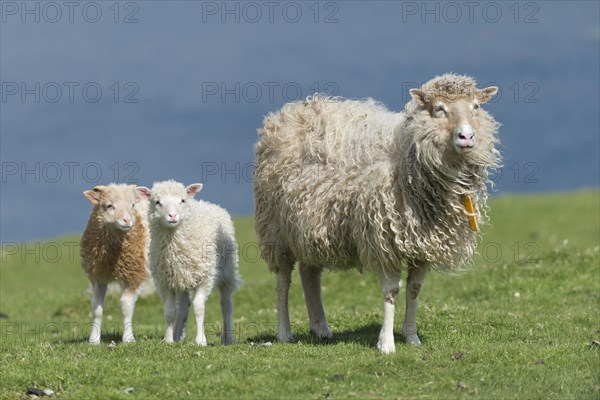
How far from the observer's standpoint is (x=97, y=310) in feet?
51.8

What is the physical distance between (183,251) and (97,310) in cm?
205

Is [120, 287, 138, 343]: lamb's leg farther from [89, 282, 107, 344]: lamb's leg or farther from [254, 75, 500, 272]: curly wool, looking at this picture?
[254, 75, 500, 272]: curly wool

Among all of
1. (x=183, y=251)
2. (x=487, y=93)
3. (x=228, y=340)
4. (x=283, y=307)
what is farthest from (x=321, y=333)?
(x=487, y=93)

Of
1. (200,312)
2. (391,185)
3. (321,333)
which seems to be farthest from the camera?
(321,333)

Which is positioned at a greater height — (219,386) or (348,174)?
(348,174)

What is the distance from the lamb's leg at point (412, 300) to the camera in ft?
45.1

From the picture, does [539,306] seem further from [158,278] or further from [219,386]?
[219,386]

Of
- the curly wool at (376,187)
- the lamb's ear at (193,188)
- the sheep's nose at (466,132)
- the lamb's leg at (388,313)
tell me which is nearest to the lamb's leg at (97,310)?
the lamb's ear at (193,188)

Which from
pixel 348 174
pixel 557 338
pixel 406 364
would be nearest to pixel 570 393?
pixel 406 364

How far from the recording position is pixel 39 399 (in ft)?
38.1

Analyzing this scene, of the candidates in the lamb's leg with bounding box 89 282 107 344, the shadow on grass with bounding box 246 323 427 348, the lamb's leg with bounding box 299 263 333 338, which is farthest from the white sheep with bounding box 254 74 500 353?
the lamb's leg with bounding box 89 282 107 344

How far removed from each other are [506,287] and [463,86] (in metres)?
9.58

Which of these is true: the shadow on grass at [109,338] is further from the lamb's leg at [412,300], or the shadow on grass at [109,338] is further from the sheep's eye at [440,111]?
the sheep's eye at [440,111]

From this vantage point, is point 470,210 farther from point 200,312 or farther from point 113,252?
point 113,252
